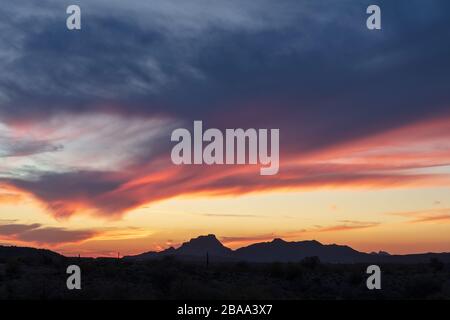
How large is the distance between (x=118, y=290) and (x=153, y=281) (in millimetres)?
5599

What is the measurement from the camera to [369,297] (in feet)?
125

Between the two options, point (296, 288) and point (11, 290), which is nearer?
point (11, 290)

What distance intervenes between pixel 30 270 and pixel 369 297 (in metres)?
22.3
